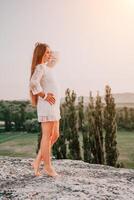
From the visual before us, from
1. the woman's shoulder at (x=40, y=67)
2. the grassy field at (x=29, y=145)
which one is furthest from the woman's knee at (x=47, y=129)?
the grassy field at (x=29, y=145)

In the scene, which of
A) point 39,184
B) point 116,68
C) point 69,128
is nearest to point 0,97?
point 69,128

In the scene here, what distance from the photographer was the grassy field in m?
6.70

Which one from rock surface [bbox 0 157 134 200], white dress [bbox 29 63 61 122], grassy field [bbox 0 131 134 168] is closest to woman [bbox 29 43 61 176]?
white dress [bbox 29 63 61 122]

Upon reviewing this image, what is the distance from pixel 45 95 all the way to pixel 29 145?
2.90m

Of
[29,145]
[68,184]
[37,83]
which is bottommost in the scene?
[68,184]

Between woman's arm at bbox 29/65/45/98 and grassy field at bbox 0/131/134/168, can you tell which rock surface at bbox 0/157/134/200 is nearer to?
woman's arm at bbox 29/65/45/98

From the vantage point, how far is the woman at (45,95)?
3949 millimetres

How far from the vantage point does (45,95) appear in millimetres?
3941

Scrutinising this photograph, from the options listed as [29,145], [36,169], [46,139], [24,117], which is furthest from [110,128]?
[46,139]

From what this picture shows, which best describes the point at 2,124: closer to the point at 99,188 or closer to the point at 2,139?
the point at 2,139

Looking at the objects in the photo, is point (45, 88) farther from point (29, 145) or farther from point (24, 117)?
point (24, 117)

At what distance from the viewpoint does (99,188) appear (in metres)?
3.95

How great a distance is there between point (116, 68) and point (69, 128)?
1003 millimetres

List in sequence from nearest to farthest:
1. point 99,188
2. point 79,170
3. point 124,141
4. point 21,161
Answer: point 99,188, point 79,170, point 21,161, point 124,141
